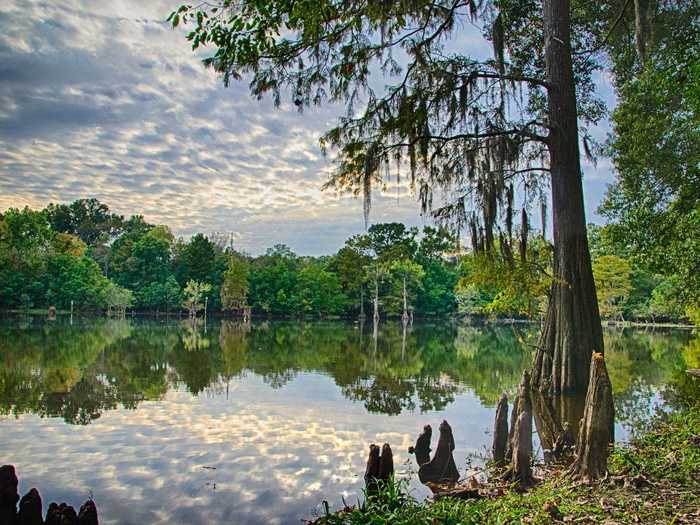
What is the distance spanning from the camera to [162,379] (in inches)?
532

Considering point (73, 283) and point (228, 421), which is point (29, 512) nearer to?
point (228, 421)

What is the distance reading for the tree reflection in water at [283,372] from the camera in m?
10.3

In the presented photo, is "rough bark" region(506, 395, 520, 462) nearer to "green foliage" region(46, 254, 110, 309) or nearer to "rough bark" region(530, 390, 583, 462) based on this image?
"rough bark" region(530, 390, 583, 462)

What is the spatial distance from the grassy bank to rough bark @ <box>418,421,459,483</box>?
2.70ft

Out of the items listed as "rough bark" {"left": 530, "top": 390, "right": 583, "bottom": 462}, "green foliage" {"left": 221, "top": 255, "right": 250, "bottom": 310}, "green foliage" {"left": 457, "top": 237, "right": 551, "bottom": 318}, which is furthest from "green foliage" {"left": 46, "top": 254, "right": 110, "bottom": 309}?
"rough bark" {"left": 530, "top": 390, "right": 583, "bottom": 462}

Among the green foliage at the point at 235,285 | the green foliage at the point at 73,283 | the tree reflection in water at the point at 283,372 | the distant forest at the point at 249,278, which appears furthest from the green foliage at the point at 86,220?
the tree reflection in water at the point at 283,372

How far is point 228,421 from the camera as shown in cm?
892

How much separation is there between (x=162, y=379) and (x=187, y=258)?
50390mm

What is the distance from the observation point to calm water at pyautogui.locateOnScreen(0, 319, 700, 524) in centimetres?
554

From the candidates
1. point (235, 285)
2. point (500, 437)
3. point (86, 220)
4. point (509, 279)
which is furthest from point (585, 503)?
point (86, 220)

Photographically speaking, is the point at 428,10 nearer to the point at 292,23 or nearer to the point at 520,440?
the point at 292,23

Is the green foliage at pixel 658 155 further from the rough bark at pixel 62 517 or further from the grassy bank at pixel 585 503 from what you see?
the rough bark at pixel 62 517

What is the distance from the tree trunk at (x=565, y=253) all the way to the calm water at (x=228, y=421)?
3.93ft

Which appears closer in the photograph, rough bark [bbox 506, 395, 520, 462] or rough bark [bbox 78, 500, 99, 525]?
rough bark [bbox 78, 500, 99, 525]
